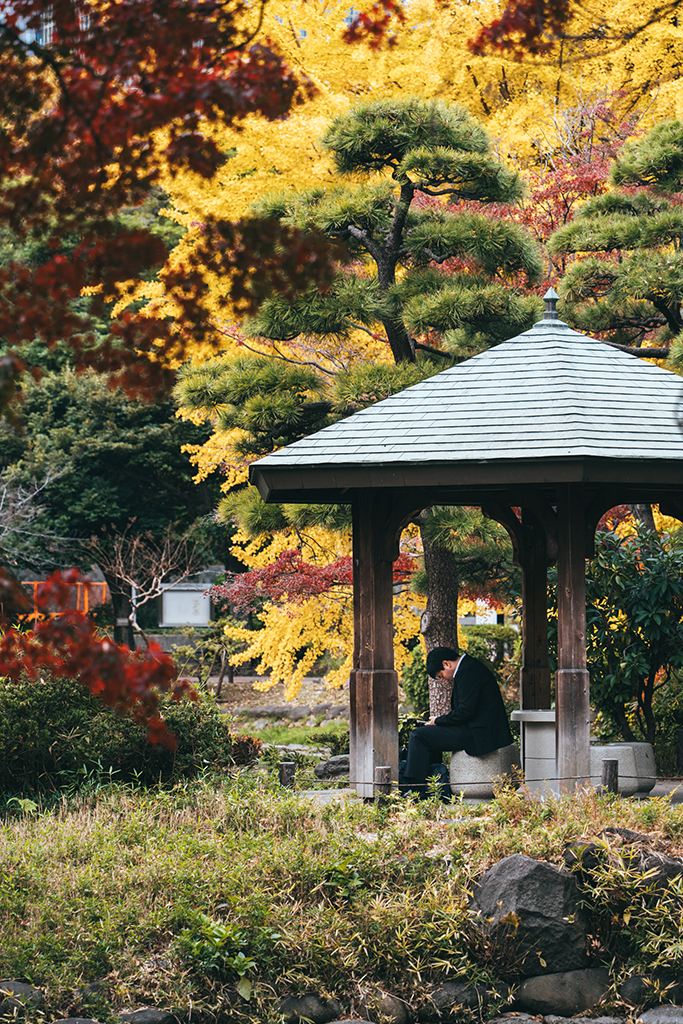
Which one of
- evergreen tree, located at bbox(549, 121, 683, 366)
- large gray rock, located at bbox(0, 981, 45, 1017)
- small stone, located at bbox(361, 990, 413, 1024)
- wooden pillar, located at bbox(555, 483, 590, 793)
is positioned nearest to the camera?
large gray rock, located at bbox(0, 981, 45, 1017)

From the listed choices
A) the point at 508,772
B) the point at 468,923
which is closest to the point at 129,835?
the point at 468,923

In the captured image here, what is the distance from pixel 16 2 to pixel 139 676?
2.62 meters

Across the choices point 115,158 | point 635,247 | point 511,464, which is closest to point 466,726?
point 511,464

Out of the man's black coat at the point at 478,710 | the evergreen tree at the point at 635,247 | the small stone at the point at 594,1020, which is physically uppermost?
the evergreen tree at the point at 635,247

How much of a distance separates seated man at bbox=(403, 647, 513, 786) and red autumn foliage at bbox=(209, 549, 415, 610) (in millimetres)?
3932

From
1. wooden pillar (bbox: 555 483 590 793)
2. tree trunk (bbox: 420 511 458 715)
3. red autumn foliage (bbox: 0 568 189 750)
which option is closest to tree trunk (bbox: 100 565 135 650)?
tree trunk (bbox: 420 511 458 715)

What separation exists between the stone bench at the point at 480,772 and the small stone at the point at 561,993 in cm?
219

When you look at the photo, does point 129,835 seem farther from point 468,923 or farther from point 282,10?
point 282,10

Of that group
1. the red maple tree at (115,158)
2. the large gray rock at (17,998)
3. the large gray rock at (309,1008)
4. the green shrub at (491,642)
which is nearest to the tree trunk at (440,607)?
the green shrub at (491,642)

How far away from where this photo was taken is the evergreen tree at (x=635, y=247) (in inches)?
421

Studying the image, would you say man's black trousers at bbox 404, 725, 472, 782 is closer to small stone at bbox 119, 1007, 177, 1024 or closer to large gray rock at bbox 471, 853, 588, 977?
large gray rock at bbox 471, 853, 588, 977

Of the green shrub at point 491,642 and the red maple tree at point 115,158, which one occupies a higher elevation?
the red maple tree at point 115,158

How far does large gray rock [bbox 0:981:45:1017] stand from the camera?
16.5 ft

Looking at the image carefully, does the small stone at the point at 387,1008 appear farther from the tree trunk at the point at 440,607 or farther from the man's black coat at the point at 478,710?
the tree trunk at the point at 440,607
